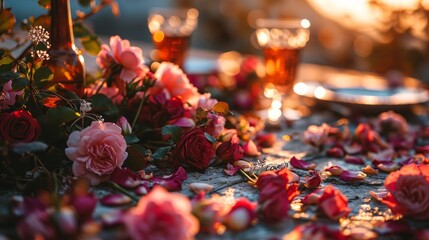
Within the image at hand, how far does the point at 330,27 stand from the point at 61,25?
3077 mm

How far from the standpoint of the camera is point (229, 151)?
1.24m

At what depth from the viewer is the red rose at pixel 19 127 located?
1.05 m

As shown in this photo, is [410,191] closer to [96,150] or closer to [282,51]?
[96,150]

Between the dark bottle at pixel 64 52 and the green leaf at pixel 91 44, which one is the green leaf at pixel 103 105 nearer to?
the dark bottle at pixel 64 52

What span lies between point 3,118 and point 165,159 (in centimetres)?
34

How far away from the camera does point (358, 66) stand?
3.95 metres

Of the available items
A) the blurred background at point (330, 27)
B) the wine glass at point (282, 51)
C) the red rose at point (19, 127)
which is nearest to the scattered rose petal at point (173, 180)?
the red rose at point (19, 127)

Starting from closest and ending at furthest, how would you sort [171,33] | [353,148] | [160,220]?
[160,220]
[353,148]
[171,33]

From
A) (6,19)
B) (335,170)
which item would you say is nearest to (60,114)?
(6,19)

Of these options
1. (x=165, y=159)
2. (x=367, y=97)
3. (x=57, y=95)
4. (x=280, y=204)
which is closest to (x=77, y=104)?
(x=57, y=95)

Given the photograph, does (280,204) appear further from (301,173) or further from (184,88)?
(184,88)

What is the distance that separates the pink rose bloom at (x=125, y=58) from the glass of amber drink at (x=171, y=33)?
0.80m

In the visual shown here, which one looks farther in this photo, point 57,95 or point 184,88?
point 184,88

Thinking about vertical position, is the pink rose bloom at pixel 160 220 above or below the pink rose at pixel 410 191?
above
